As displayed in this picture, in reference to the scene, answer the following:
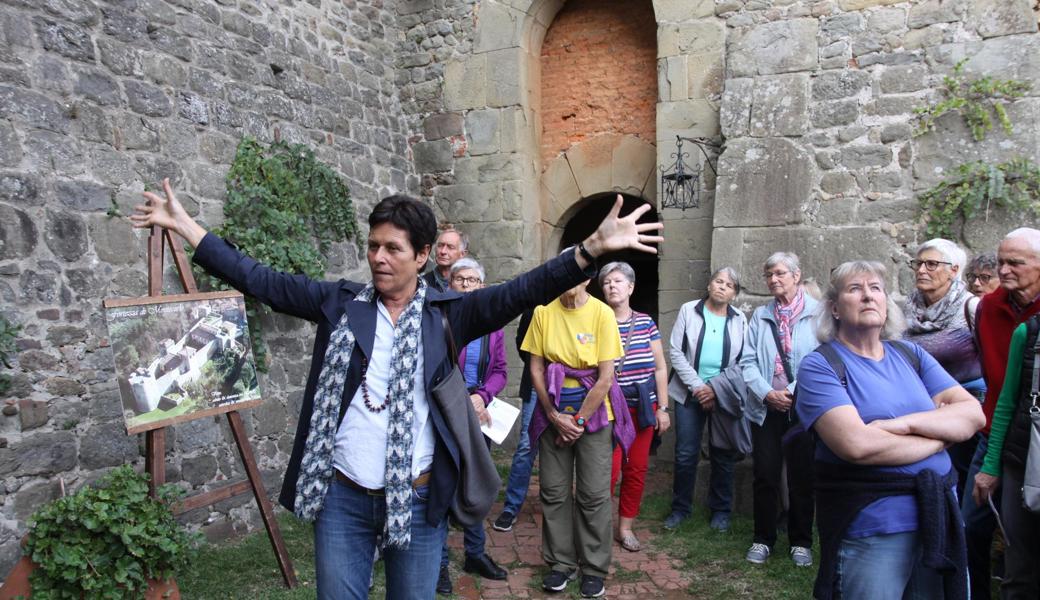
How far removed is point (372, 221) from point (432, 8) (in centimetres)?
589

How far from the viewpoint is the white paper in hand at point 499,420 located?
4082 mm

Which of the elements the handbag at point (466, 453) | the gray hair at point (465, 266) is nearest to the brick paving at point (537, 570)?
the gray hair at point (465, 266)

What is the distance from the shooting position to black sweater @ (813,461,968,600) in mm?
2391

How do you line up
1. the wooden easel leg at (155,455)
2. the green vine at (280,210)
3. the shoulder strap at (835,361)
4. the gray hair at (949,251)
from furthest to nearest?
the green vine at (280,210) → the gray hair at (949,251) → the wooden easel leg at (155,455) → the shoulder strap at (835,361)

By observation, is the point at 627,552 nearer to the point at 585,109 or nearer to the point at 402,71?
the point at 585,109

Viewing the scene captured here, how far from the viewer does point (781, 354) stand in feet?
15.7

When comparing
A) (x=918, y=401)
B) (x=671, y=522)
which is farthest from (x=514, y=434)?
(x=918, y=401)

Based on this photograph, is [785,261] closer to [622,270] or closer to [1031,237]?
[622,270]

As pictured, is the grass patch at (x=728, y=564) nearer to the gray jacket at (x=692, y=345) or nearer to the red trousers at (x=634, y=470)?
the red trousers at (x=634, y=470)

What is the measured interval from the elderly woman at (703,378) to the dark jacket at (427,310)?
3.18m

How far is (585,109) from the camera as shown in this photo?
7492 millimetres

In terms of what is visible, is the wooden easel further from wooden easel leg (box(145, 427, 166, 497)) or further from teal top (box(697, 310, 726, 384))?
teal top (box(697, 310, 726, 384))

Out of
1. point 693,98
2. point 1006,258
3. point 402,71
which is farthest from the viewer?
point 402,71

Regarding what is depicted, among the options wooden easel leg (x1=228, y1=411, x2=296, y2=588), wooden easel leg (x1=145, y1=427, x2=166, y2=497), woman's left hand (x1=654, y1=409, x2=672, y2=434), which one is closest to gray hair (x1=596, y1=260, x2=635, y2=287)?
woman's left hand (x1=654, y1=409, x2=672, y2=434)
